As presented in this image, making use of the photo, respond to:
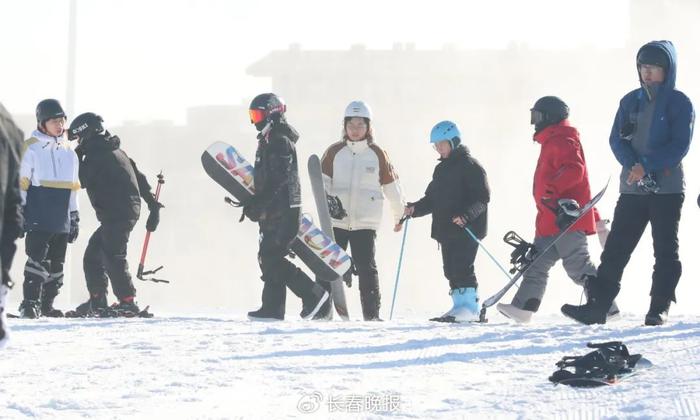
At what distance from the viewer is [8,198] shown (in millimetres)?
3686

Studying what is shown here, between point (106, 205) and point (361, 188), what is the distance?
2.04 metres

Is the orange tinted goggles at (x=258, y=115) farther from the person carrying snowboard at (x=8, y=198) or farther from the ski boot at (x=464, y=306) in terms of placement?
the person carrying snowboard at (x=8, y=198)

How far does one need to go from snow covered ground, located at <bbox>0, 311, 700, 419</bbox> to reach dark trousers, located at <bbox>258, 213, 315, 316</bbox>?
117 centimetres

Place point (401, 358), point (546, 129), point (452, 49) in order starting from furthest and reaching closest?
point (452, 49) < point (546, 129) < point (401, 358)

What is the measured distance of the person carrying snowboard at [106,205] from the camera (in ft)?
31.1

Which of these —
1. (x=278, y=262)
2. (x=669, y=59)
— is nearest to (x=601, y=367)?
(x=669, y=59)

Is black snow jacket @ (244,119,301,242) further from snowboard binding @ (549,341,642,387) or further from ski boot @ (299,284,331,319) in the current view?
snowboard binding @ (549,341,642,387)

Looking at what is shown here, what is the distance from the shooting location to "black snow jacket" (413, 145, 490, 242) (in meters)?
9.14

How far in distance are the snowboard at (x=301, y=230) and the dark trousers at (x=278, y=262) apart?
0.22m

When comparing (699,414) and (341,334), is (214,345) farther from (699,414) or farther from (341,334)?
(699,414)

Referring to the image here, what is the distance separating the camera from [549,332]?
288 inches

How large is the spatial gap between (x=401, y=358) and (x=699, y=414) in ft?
6.53

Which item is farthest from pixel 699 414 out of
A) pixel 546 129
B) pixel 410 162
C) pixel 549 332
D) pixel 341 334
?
pixel 410 162

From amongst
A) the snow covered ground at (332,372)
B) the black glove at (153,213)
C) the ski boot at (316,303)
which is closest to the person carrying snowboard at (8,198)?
the snow covered ground at (332,372)
